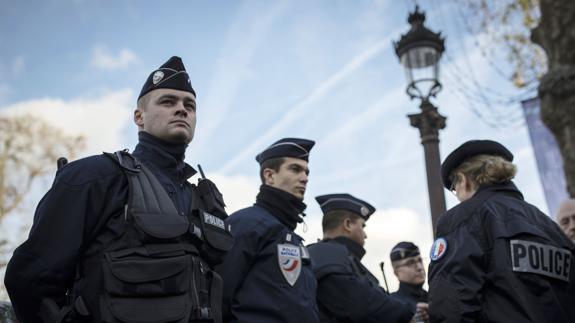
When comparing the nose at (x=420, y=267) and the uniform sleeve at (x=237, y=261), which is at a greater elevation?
the nose at (x=420, y=267)

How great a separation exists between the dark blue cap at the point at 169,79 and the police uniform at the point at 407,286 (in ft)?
12.1

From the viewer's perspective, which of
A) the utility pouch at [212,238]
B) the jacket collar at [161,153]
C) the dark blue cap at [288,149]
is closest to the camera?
the utility pouch at [212,238]

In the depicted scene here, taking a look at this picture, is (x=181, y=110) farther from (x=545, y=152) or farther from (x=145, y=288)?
(x=545, y=152)

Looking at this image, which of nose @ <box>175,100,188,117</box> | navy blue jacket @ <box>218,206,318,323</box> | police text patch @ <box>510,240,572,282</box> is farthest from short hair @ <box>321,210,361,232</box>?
nose @ <box>175,100,188,117</box>

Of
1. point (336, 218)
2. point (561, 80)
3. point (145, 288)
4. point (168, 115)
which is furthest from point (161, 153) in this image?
point (561, 80)

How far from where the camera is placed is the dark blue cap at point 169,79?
2.95 metres

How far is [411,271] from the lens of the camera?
6.02 m

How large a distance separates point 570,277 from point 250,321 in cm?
181

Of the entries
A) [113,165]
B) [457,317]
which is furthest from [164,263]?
[457,317]

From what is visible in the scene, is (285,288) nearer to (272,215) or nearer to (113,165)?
(272,215)

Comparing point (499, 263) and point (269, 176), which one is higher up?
point (269, 176)

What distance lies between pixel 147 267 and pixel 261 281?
1236mm

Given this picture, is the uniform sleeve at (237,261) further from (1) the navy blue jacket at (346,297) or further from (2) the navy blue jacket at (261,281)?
(1) the navy blue jacket at (346,297)

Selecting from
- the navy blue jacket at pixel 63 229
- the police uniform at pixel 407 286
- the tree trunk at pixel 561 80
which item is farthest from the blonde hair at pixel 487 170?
the tree trunk at pixel 561 80
